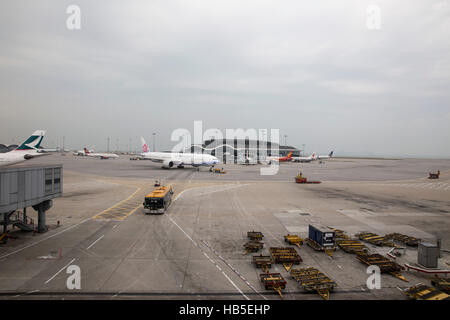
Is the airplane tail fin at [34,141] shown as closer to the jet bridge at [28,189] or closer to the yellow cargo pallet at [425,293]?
the jet bridge at [28,189]

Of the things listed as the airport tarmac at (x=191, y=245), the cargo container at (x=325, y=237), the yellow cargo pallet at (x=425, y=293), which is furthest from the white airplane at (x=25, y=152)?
the yellow cargo pallet at (x=425, y=293)

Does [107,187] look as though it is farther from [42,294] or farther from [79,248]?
[42,294]

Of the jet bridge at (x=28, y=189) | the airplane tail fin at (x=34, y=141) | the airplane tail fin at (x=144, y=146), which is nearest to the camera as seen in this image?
the jet bridge at (x=28, y=189)

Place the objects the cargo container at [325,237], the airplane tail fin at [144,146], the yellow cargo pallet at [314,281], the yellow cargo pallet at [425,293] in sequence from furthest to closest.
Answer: the airplane tail fin at [144,146] < the cargo container at [325,237] < the yellow cargo pallet at [314,281] < the yellow cargo pallet at [425,293]

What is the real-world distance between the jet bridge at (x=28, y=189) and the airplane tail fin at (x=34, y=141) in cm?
2105

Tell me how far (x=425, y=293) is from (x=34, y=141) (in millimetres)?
52692

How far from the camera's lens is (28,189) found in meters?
18.8

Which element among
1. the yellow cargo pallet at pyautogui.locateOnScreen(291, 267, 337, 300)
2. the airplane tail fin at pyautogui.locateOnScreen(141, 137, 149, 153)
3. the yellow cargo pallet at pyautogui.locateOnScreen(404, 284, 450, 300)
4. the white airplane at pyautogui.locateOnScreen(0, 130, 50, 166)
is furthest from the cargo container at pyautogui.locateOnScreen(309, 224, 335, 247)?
the airplane tail fin at pyautogui.locateOnScreen(141, 137, 149, 153)

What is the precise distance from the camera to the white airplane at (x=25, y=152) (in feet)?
117

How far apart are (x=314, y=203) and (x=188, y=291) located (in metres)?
28.1

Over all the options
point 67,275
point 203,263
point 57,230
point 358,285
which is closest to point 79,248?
point 67,275

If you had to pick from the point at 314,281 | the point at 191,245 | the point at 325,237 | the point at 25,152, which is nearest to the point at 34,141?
the point at 25,152

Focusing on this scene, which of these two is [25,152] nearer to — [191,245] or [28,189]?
[28,189]

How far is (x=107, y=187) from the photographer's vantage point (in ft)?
159
